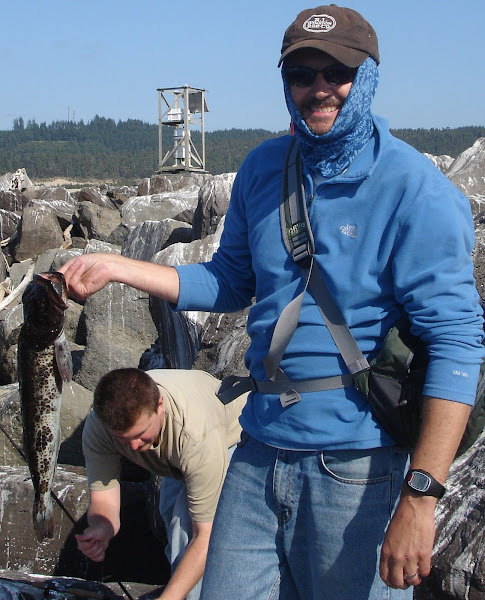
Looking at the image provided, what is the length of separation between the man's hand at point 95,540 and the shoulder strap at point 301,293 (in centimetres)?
208

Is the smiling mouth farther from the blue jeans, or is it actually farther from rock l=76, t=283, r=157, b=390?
rock l=76, t=283, r=157, b=390

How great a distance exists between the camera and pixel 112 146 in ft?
416

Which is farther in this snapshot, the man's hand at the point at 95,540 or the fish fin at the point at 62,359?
the man's hand at the point at 95,540

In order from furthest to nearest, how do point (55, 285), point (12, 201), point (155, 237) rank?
point (12, 201)
point (155, 237)
point (55, 285)

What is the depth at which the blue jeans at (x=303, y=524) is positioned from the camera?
2.17 m

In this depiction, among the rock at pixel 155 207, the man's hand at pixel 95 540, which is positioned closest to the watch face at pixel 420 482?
the man's hand at pixel 95 540

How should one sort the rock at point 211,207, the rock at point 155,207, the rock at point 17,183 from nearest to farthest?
the rock at point 211,207, the rock at point 155,207, the rock at point 17,183

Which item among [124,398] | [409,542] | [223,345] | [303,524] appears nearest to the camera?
[409,542]

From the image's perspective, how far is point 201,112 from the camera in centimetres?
3438

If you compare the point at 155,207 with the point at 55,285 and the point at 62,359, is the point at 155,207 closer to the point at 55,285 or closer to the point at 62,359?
the point at 62,359

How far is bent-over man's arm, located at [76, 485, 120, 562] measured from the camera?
155 inches

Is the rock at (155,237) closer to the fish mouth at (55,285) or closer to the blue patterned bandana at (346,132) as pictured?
the fish mouth at (55,285)

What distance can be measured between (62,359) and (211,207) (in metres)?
7.18

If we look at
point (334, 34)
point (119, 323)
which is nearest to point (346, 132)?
point (334, 34)
